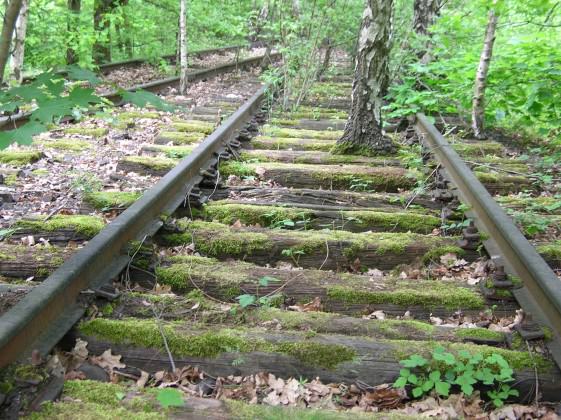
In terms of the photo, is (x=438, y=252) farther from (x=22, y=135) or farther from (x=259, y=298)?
(x=22, y=135)

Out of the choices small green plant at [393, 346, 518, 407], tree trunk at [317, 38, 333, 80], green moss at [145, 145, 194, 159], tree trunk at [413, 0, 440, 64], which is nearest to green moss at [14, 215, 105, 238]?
green moss at [145, 145, 194, 159]

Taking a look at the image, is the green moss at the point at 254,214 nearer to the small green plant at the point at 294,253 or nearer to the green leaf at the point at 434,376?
the small green plant at the point at 294,253

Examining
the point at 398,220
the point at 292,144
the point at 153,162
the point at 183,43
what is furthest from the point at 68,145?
the point at 183,43

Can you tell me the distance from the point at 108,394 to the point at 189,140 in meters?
4.61

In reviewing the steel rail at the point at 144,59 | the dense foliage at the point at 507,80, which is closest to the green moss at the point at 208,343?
the dense foliage at the point at 507,80

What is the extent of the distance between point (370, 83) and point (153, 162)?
100 inches

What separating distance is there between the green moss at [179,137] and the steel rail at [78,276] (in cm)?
191

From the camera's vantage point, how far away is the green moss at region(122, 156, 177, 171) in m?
5.14

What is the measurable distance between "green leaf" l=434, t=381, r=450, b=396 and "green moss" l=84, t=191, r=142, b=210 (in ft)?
8.70

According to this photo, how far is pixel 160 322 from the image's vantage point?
2.65 metres

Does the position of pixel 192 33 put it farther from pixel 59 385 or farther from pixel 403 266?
pixel 59 385

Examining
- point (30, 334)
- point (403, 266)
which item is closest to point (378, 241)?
point (403, 266)

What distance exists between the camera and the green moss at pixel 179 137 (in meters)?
6.43

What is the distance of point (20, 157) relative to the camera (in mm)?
5531
